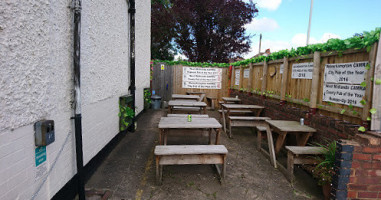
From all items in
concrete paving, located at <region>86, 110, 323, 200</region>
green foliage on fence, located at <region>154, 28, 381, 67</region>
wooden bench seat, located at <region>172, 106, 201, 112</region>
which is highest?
green foliage on fence, located at <region>154, 28, 381, 67</region>

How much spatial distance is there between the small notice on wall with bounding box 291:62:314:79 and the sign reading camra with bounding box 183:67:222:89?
673 centimetres

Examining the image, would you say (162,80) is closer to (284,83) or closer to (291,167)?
(284,83)

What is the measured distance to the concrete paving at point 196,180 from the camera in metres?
2.88

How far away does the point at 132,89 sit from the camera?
5.97m

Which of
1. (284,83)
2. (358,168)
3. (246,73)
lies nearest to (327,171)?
(358,168)

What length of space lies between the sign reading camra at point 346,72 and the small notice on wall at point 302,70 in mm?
440

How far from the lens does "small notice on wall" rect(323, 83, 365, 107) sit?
9.27 ft

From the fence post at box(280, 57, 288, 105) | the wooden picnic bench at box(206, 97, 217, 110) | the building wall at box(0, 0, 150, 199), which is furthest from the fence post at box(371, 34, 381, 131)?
the wooden picnic bench at box(206, 97, 217, 110)

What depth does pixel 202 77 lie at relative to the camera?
1114cm

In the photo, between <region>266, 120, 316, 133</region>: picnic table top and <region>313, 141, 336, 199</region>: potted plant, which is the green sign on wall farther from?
<region>266, 120, 316, 133</region>: picnic table top

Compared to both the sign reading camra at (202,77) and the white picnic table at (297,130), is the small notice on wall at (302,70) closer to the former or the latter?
the white picnic table at (297,130)

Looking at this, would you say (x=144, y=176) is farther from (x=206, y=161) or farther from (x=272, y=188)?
(x=272, y=188)

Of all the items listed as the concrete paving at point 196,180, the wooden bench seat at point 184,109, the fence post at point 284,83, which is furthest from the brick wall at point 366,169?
the wooden bench seat at point 184,109

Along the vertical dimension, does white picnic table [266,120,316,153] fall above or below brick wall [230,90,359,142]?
below
